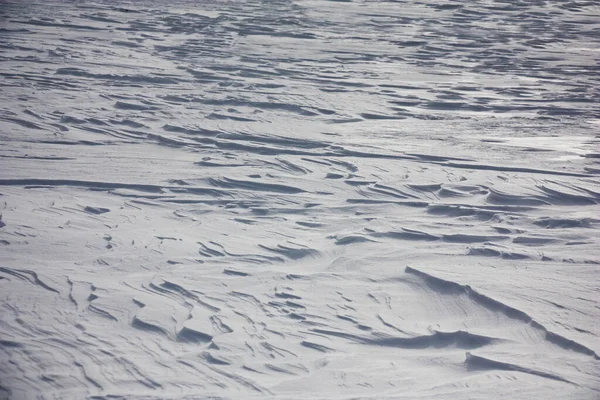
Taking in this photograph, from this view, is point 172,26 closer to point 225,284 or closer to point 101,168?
point 101,168

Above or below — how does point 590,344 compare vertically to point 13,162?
below

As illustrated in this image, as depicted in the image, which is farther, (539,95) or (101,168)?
(539,95)

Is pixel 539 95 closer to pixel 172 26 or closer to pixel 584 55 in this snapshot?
pixel 584 55

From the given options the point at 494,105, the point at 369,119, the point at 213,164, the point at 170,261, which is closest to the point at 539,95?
the point at 494,105

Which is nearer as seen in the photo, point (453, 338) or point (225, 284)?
point (453, 338)

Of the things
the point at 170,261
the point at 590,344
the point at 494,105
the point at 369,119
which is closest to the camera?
the point at 590,344

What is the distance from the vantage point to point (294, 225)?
2.56 m

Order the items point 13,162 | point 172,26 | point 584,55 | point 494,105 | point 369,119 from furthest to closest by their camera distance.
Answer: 1. point 172,26
2. point 584,55
3. point 494,105
4. point 369,119
5. point 13,162

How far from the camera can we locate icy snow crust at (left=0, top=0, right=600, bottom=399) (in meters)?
1.72

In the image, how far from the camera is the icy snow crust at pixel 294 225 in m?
1.72

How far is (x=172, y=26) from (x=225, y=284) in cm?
461

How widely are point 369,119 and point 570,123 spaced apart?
107 centimetres

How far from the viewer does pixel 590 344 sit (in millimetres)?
1840

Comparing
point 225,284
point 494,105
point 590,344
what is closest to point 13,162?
point 225,284
